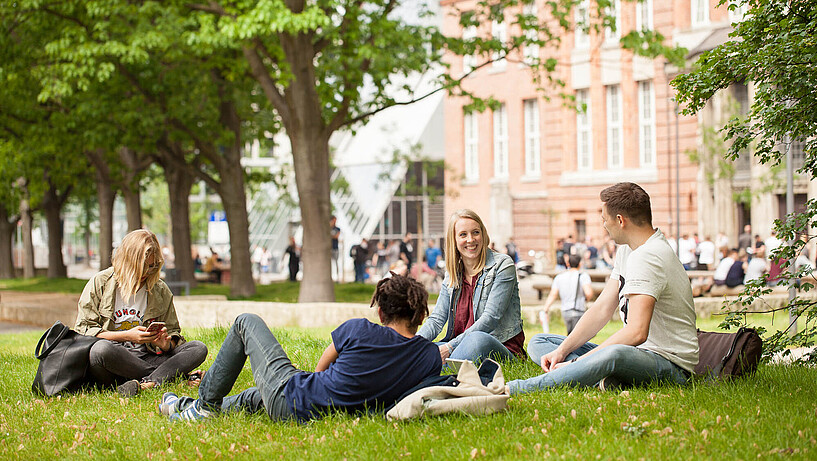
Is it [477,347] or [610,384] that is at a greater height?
[477,347]

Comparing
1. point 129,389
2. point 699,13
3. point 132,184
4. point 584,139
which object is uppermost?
point 699,13

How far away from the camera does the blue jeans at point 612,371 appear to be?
5.86 metres

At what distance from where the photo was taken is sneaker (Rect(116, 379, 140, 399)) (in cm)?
671

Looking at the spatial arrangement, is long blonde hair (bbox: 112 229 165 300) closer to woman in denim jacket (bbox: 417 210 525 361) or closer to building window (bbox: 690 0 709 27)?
woman in denim jacket (bbox: 417 210 525 361)

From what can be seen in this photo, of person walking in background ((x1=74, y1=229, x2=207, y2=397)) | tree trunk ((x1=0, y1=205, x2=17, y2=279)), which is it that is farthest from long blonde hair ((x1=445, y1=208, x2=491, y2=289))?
tree trunk ((x1=0, y1=205, x2=17, y2=279))

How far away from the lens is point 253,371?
222 inches

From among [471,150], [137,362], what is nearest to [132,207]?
[137,362]

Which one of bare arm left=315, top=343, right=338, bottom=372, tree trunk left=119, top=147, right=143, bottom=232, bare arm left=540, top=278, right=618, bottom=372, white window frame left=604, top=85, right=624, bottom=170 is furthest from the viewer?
white window frame left=604, top=85, right=624, bottom=170

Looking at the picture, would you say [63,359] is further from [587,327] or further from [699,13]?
[699,13]

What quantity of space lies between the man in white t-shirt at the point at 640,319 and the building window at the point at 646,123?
32.8 metres

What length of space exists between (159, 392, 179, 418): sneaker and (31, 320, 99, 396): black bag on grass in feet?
3.44

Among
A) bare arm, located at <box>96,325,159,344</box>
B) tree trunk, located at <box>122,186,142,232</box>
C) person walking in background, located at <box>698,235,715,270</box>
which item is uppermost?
tree trunk, located at <box>122,186,142,232</box>

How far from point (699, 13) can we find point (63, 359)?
3354 centimetres

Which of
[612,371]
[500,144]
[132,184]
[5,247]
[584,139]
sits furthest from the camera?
[500,144]
